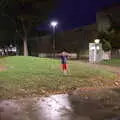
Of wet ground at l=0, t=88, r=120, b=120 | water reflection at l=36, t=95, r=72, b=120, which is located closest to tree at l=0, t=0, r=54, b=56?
wet ground at l=0, t=88, r=120, b=120

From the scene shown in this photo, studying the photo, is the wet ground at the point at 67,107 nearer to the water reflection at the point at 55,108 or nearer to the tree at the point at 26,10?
the water reflection at the point at 55,108

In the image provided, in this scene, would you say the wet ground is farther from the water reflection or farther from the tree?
the tree

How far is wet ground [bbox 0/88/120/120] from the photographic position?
757 centimetres

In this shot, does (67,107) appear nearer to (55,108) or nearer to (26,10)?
(55,108)

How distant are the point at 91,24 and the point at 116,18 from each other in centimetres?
540

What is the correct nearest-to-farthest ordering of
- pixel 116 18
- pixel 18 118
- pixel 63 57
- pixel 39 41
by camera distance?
pixel 18 118, pixel 63 57, pixel 116 18, pixel 39 41

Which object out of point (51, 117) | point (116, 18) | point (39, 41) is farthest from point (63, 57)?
point (39, 41)

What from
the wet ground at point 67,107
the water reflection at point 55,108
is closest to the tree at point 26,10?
the wet ground at point 67,107

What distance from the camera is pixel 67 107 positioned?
8680 mm

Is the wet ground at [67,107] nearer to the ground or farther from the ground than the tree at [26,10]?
nearer to the ground

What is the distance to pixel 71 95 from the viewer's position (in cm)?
1070

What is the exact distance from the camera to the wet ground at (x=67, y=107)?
24.8 ft

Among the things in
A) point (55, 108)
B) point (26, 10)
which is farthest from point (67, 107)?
point (26, 10)

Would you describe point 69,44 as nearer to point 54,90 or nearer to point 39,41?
point 39,41
